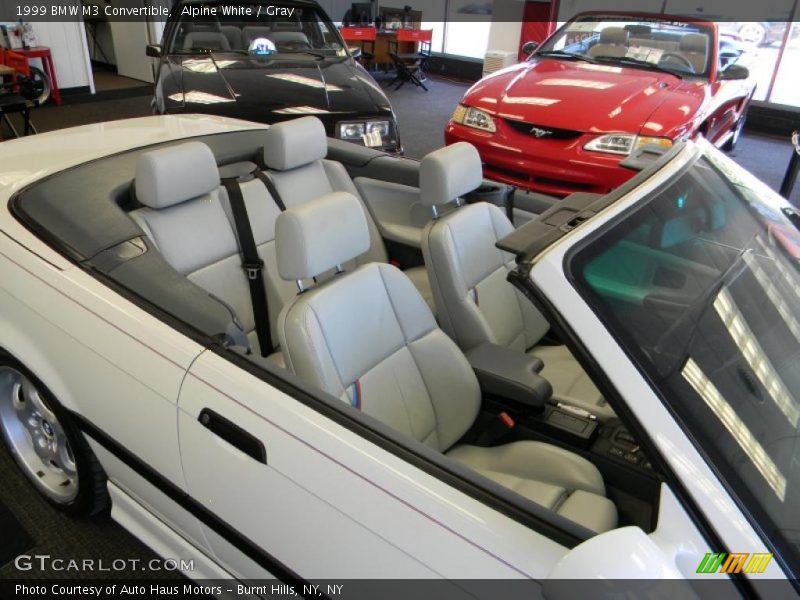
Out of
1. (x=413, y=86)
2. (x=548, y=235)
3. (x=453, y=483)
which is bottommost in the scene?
(x=413, y=86)

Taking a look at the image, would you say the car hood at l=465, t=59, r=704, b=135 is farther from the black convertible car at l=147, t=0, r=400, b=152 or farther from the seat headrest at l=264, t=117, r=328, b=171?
the seat headrest at l=264, t=117, r=328, b=171

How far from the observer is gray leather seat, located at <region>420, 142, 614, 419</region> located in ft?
6.68

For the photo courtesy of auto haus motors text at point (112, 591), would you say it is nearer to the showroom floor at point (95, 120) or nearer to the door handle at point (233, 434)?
the showroom floor at point (95, 120)

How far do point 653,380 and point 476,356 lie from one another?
2.86ft

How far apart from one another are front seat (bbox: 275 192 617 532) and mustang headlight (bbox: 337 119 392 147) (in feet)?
8.02

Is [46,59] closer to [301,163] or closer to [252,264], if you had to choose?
[301,163]

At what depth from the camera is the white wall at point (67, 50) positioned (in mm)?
7371

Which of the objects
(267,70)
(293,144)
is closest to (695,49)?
(267,70)

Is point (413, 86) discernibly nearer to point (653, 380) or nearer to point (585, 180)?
point (585, 180)

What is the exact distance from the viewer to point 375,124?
13.4ft

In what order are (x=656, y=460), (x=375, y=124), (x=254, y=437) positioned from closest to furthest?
(x=656, y=460) < (x=254, y=437) < (x=375, y=124)

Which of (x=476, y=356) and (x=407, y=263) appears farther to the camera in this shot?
(x=407, y=263)

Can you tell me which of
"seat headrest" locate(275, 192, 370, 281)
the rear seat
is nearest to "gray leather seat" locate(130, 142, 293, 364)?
the rear seat

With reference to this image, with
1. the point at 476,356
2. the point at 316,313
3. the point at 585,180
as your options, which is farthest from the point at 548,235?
the point at 585,180
